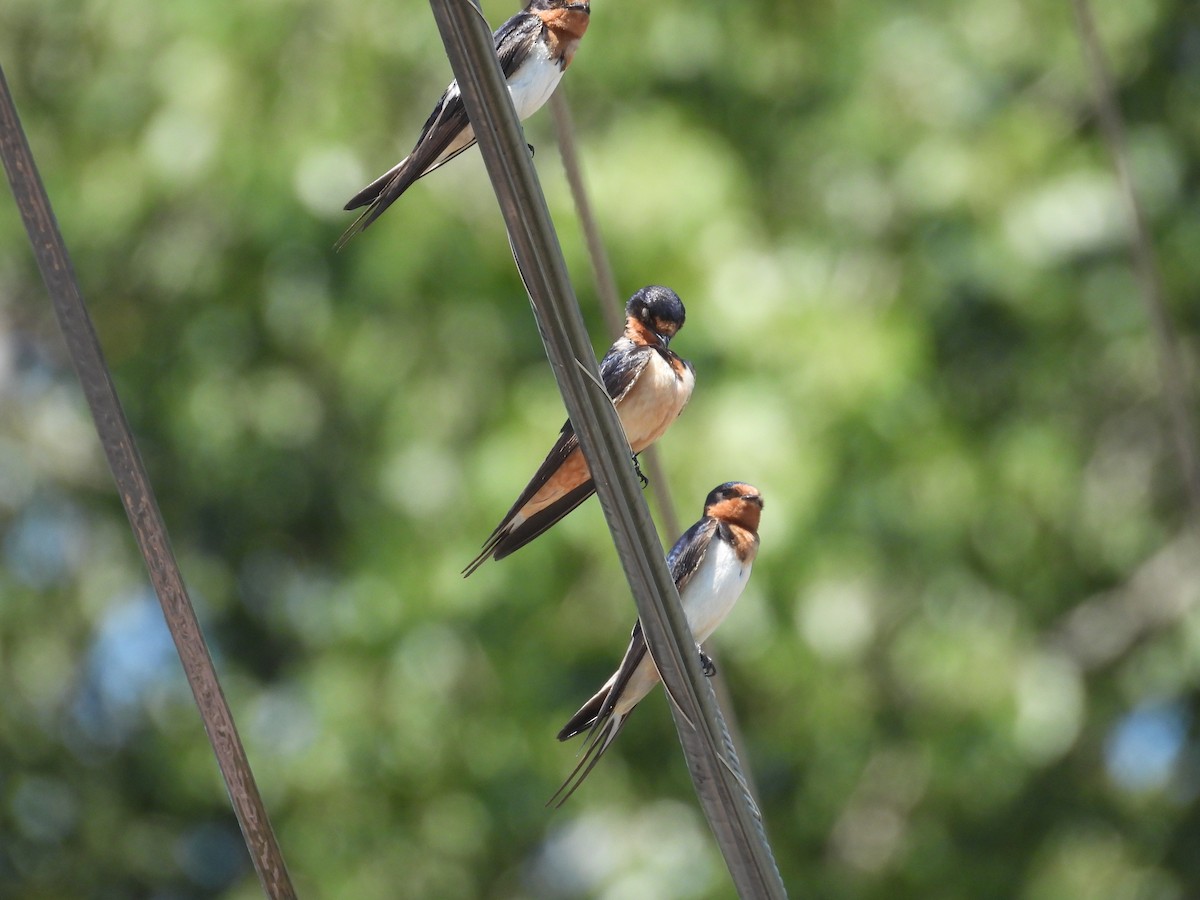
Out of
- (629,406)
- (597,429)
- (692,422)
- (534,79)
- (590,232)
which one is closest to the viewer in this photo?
(597,429)

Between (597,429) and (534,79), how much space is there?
436mm

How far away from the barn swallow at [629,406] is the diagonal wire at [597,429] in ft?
0.65

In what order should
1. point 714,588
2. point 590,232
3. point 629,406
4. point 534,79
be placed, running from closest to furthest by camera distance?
point 534,79 → point 629,406 → point 714,588 → point 590,232

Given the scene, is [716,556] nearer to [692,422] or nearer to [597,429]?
[597,429]

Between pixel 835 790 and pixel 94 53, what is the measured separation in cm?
317

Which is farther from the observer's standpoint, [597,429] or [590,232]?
[590,232]

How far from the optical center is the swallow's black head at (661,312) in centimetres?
173

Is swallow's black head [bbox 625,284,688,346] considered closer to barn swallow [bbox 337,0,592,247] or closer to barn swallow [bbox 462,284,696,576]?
barn swallow [bbox 462,284,696,576]

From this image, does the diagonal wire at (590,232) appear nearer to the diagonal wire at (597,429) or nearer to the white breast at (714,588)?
the white breast at (714,588)

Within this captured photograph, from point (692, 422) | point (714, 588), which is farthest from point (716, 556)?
point (692, 422)

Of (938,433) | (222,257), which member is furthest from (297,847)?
(938,433)

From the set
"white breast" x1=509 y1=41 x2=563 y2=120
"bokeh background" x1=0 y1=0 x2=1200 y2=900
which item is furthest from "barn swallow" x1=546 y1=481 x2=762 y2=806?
"bokeh background" x1=0 y1=0 x2=1200 y2=900

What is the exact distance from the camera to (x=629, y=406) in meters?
1.68

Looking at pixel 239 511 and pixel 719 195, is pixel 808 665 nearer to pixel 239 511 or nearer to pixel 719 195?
pixel 719 195
